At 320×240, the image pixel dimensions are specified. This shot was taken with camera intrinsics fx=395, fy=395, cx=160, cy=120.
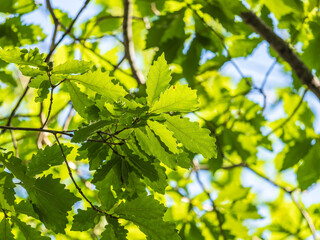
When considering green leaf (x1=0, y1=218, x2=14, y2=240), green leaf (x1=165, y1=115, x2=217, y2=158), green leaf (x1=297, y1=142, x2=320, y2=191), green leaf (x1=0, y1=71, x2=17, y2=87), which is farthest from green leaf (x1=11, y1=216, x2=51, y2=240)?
green leaf (x1=297, y1=142, x2=320, y2=191)

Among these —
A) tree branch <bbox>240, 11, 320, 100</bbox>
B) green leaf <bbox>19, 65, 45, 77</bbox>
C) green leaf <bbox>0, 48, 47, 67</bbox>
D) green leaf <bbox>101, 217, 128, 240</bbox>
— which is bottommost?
green leaf <bbox>101, 217, 128, 240</bbox>

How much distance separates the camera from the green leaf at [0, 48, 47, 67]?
921 mm

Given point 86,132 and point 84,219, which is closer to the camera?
point 86,132

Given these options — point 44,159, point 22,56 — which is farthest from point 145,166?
point 22,56

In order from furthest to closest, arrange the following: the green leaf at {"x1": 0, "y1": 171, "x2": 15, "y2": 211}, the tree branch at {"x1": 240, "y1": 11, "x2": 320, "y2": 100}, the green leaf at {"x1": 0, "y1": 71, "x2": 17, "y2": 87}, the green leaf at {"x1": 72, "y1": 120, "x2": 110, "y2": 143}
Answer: the green leaf at {"x1": 0, "y1": 71, "x2": 17, "y2": 87}
the tree branch at {"x1": 240, "y1": 11, "x2": 320, "y2": 100}
the green leaf at {"x1": 0, "y1": 171, "x2": 15, "y2": 211}
the green leaf at {"x1": 72, "y1": 120, "x2": 110, "y2": 143}

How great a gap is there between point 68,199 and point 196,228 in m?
1.09

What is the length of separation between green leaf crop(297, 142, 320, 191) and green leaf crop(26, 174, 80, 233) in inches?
49.7

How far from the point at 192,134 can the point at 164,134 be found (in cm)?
7

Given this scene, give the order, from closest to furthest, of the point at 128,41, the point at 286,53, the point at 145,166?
1. the point at 145,166
2. the point at 286,53
3. the point at 128,41

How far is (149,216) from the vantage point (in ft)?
3.34

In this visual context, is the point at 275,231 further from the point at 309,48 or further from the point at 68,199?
the point at 68,199

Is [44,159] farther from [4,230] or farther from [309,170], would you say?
[309,170]

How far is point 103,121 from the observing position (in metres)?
0.91

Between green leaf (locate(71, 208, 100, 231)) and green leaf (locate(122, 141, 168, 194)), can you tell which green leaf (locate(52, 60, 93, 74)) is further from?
green leaf (locate(71, 208, 100, 231))
